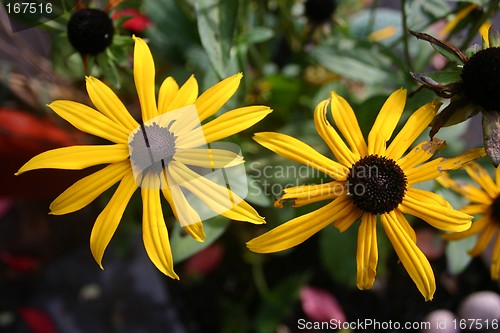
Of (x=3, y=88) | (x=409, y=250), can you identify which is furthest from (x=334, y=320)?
(x=3, y=88)

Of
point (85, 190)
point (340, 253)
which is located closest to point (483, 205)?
point (340, 253)

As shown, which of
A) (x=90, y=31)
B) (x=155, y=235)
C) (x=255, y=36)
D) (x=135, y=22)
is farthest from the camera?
(x=135, y=22)

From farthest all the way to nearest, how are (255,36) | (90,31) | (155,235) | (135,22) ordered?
(135,22) → (255,36) → (90,31) → (155,235)

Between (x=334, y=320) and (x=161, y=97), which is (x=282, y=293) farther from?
(x=161, y=97)

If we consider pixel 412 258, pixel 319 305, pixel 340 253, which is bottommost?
pixel 319 305

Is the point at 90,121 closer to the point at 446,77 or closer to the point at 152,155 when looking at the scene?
the point at 152,155

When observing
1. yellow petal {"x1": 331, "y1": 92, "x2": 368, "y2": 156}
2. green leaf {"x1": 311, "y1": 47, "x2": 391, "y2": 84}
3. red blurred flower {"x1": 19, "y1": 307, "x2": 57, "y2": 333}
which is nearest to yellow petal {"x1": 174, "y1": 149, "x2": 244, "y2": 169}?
yellow petal {"x1": 331, "y1": 92, "x2": 368, "y2": 156}
